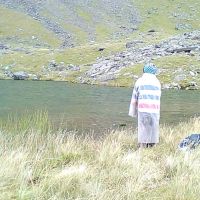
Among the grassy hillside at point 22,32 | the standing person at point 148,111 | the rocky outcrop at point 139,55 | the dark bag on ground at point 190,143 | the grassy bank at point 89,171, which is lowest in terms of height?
the grassy bank at point 89,171

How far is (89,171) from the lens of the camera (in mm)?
10922

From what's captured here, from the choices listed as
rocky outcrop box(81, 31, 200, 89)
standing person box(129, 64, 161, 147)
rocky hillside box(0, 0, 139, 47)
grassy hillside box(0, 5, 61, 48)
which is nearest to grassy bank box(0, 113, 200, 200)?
standing person box(129, 64, 161, 147)

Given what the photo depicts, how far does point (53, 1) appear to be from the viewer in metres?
151

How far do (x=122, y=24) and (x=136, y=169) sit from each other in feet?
476

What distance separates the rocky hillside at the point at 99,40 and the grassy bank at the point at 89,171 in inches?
2313

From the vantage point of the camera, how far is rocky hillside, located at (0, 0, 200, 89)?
8244cm

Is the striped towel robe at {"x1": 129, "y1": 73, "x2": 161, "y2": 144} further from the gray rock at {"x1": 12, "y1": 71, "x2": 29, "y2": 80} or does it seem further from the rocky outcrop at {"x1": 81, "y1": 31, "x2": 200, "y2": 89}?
the gray rock at {"x1": 12, "y1": 71, "x2": 29, "y2": 80}

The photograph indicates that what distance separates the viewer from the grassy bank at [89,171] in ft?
30.9

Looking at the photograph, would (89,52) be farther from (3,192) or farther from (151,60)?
(3,192)

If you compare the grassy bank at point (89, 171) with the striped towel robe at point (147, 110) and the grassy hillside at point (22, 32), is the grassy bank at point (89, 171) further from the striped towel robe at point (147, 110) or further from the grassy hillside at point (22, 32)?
the grassy hillside at point (22, 32)

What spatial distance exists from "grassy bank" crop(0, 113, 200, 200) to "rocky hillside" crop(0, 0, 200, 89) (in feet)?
193

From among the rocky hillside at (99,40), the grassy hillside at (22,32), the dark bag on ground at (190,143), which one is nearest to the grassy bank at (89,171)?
the dark bag on ground at (190,143)

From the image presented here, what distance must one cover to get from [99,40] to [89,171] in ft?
418

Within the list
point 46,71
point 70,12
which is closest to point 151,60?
point 46,71
